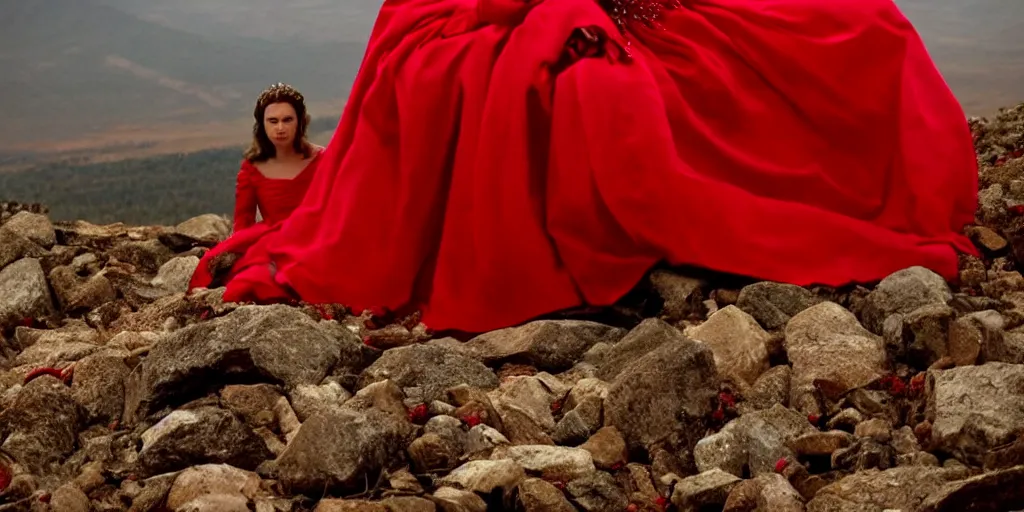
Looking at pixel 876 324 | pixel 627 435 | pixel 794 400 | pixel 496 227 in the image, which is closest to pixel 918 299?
pixel 876 324

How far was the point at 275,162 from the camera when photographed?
3.65 meters

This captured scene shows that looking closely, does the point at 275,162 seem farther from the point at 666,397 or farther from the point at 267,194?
the point at 666,397

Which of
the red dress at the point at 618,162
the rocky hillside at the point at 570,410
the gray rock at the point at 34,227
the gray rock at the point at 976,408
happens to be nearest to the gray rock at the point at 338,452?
the rocky hillside at the point at 570,410

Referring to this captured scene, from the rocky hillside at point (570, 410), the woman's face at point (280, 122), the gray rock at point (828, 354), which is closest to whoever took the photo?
the rocky hillside at point (570, 410)

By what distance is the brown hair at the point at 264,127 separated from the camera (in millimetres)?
3514

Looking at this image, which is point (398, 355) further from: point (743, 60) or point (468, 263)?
point (743, 60)

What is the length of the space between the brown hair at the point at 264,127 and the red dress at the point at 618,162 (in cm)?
41

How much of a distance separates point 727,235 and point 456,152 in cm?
72

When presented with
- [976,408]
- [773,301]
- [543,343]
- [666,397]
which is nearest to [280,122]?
[543,343]

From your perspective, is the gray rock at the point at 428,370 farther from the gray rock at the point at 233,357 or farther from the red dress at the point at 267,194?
the red dress at the point at 267,194

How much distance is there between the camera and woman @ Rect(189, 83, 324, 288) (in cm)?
353

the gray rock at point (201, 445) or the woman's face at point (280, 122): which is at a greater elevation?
the woman's face at point (280, 122)

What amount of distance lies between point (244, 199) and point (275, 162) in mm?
155

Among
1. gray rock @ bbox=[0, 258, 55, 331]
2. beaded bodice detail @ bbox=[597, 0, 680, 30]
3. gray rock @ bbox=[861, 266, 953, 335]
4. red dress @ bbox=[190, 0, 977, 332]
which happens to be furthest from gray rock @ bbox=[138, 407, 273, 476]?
beaded bodice detail @ bbox=[597, 0, 680, 30]
